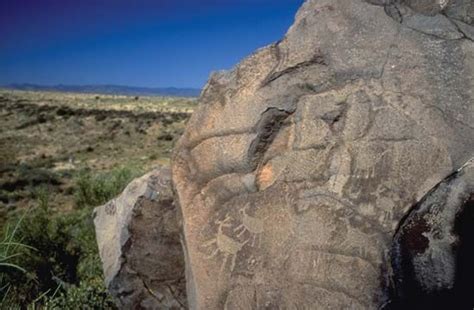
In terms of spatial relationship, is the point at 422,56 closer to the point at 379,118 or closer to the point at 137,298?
the point at 379,118

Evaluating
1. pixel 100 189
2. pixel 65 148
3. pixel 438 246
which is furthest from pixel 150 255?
Result: pixel 65 148

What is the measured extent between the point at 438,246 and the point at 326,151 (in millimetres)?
1037

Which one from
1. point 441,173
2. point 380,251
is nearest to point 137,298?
point 380,251

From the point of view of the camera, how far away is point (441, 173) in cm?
399

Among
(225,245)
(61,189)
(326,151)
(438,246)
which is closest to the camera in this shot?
(438,246)

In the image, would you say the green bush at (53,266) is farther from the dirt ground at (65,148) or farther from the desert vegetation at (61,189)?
the dirt ground at (65,148)

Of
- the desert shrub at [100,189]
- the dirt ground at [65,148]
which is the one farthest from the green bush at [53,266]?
the dirt ground at [65,148]

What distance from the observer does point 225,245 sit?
463cm

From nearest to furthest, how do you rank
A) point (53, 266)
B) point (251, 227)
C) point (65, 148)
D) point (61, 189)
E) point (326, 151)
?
point (326, 151) → point (251, 227) → point (53, 266) → point (61, 189) → point (65, 148)

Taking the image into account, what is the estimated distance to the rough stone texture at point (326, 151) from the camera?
4.07m

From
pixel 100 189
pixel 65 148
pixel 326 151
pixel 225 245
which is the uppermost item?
pixel 326 151

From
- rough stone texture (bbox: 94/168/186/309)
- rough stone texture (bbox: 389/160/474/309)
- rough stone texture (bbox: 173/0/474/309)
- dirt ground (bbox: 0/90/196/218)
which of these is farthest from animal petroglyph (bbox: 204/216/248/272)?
dirt ground (bbox: 0/90/196/218)

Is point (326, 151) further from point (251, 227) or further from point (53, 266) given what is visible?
point (53, 266)

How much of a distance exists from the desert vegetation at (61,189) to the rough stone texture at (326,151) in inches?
69.6
